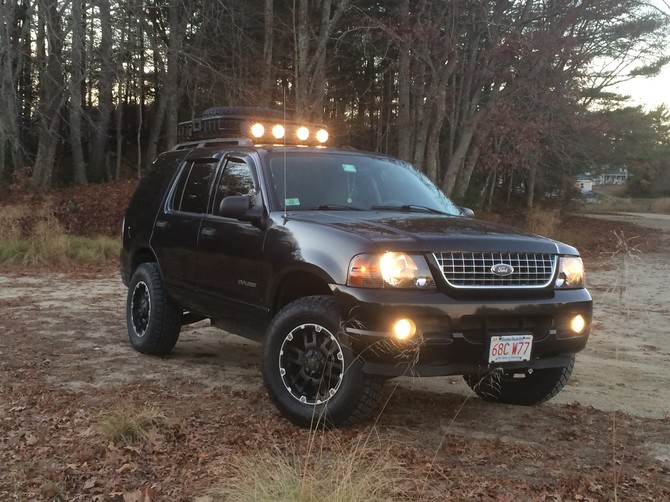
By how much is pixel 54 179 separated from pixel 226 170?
23940 millimetres

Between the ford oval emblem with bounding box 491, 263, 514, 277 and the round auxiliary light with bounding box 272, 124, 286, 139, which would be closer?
the ford oval emblem with bounding box 491, 263, 514, 277

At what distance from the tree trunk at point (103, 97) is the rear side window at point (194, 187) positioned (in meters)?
10.3

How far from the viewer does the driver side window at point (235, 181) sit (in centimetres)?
545

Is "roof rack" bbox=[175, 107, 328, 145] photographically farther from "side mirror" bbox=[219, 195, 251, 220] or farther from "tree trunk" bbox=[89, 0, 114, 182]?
"tree trunk" bbox=[89, 0, 114, 182]

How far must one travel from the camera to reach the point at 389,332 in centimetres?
401

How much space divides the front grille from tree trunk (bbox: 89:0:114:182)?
43.2 ft

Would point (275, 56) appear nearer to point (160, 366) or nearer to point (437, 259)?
point (160, 366)

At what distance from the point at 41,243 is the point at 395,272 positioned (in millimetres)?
11606

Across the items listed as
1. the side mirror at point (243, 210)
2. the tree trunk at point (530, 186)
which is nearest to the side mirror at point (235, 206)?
the side mirror at point (243, 210)

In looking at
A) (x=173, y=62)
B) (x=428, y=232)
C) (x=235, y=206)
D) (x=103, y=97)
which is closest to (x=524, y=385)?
(x=428, y=232)

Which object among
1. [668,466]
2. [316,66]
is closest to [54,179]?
[316,66]

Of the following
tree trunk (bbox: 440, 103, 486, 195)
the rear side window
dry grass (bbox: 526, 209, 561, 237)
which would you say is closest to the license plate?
the rear side window

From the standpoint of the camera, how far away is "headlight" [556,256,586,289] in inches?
181

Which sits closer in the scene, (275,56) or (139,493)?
(139,493)
